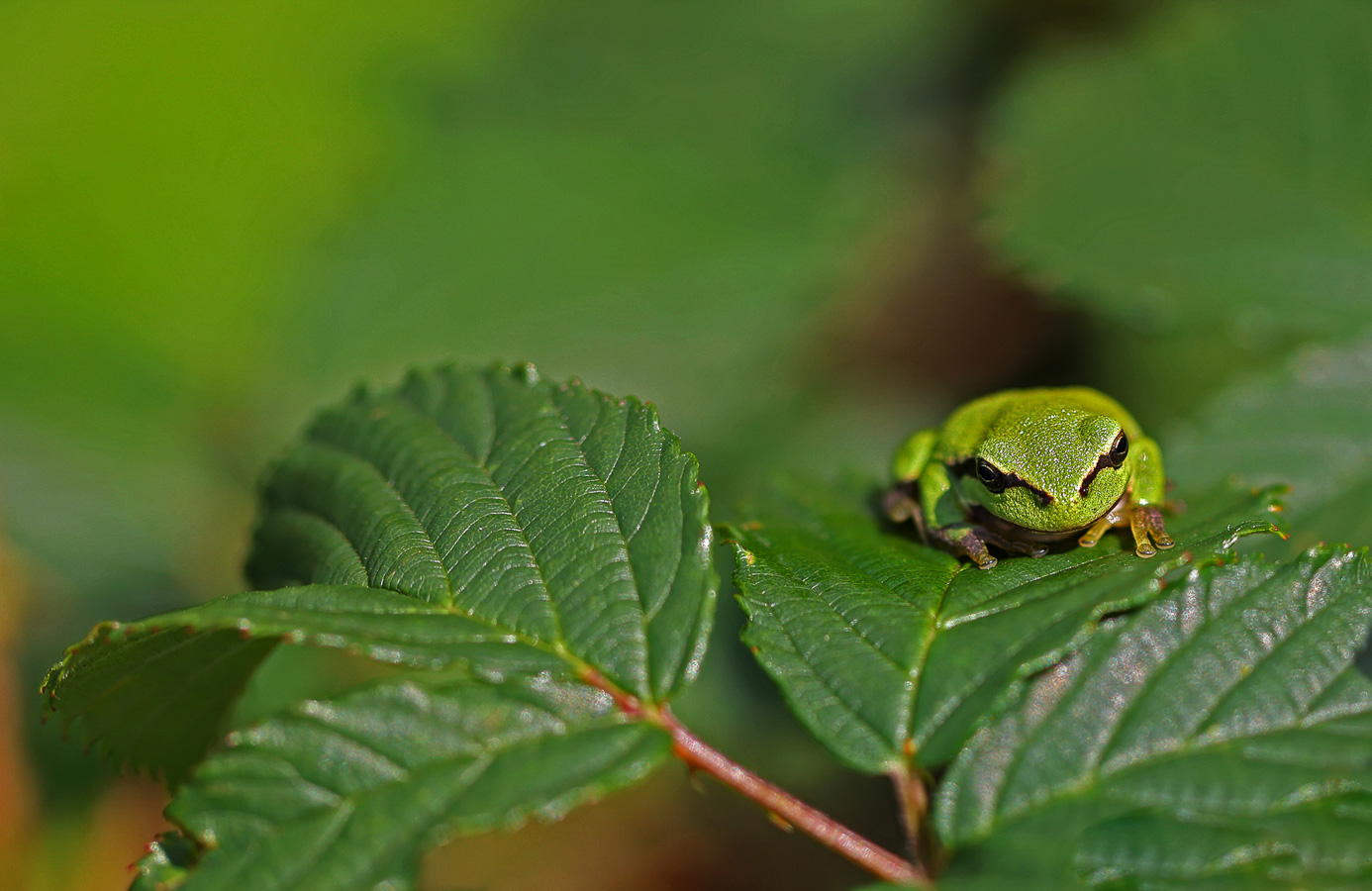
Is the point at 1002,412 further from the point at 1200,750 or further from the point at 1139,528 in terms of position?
the point at 1200,750

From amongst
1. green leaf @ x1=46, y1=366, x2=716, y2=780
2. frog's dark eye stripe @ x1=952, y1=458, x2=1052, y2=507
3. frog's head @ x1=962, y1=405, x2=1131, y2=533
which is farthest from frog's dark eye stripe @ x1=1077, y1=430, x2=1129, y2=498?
green leaf @ x1=46, y1=366, x2=716, y2=780

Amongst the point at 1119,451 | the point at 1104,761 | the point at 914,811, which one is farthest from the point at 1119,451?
the point at 914,811

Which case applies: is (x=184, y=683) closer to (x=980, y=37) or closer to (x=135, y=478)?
(x=135, y=478)

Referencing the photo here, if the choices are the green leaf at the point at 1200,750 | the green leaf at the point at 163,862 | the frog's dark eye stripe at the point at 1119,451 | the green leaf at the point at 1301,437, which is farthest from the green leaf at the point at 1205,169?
the green leaf at the point at 163,862

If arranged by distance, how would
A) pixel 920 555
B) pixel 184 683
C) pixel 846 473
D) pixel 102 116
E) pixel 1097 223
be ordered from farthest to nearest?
pixel 102 116 → pixel 1097 223 → pixel 846 473 → pixel 920 555 → pixel 184 683

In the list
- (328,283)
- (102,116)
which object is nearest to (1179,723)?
(328,283)

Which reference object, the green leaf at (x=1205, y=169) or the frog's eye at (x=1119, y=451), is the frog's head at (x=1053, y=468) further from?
the green leaf at (x=1205, y=169)
